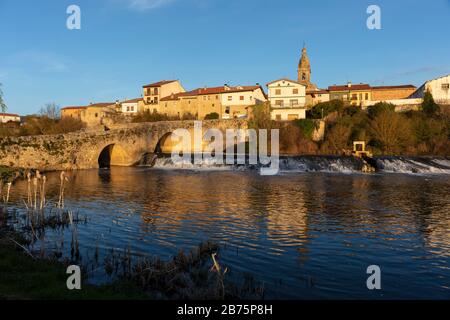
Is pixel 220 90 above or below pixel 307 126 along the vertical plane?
above

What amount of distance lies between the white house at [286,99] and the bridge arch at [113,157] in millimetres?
26654

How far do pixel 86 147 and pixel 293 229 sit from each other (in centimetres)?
3398

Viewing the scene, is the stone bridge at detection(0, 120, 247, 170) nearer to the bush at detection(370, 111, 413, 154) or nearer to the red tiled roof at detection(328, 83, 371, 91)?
the bush at detection(370, 111, 413, 154)

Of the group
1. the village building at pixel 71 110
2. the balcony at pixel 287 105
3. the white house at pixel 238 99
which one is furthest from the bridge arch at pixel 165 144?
the village building at pixel 71 110

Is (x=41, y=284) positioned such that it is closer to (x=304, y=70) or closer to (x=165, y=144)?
(x=165, y=144)

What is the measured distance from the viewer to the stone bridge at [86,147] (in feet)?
127

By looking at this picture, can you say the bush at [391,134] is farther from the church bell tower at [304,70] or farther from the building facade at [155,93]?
the church bell tower at [304,70]

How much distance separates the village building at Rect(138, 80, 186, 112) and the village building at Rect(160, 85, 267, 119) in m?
2.38

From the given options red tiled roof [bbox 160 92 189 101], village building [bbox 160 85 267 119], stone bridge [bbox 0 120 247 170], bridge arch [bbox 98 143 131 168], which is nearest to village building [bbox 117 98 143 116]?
red tiled roof [bbox 160 92 189 101]

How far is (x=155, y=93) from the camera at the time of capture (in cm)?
7894

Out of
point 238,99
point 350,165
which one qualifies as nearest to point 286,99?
point 238,99

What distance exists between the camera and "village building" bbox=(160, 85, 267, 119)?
69062 millimetres

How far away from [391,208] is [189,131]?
37395mm
